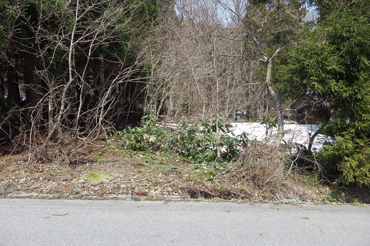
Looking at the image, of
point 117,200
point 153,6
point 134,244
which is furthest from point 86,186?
point 153,6

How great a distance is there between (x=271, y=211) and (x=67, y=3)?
22.5 feet

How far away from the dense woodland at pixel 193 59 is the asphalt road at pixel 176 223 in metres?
1.40

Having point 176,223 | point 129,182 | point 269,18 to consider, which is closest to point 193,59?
point 269,18

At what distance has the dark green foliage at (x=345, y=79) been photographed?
526 cm

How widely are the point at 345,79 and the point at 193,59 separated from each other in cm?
569

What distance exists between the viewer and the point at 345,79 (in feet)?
18.4

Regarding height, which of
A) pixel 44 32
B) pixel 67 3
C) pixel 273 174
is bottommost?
pixel 273 174

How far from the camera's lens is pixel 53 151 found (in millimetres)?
6754

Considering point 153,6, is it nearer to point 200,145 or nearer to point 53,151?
point 200,145

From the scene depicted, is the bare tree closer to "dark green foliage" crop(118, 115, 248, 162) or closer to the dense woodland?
the dense woodland

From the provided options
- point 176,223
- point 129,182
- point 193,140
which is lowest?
point 176,223

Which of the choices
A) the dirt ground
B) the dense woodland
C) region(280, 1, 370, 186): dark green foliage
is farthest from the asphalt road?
the dense woodland

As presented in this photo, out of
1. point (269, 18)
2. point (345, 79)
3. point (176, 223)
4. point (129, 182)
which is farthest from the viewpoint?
point (269, 18)

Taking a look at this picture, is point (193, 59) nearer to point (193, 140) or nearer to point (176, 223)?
point (193, 140)
